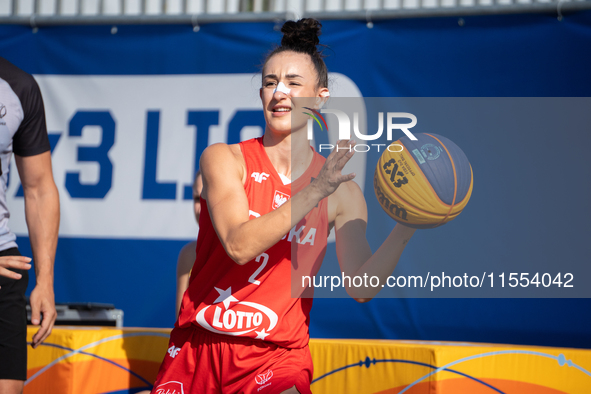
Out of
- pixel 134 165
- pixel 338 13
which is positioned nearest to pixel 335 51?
pixel 338 13

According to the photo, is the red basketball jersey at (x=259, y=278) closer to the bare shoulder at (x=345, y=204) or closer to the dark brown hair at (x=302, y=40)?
the bare shoulder at (x=345, y=204)

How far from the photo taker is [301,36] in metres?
2.07

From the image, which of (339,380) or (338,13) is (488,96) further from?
(339,380)

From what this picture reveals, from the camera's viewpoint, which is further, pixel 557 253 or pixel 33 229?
pixel 557 253


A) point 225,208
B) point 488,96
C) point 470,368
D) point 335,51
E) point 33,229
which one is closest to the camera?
point 225,208

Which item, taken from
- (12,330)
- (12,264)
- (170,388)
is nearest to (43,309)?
(12,330)

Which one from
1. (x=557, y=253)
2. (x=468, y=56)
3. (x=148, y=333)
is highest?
(x=468, y=56)

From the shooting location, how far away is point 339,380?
262 centimetres

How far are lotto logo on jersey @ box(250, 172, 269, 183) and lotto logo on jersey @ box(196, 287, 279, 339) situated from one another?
0.44m

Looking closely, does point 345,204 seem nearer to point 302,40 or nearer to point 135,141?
point 302,40

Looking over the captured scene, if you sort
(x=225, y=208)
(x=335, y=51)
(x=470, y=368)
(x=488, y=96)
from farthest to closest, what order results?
1. (x=335, y=51)
2. (x=488, y=96)
3. (x=470, y=368)
4. (x=225, y=208)

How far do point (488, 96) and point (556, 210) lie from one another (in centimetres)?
93

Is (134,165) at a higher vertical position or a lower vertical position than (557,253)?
higher

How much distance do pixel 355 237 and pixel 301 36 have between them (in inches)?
33.3
